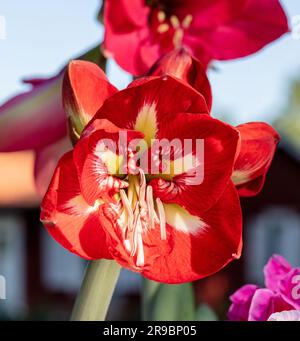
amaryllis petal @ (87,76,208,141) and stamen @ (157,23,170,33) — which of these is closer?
amaryllis petal @ (87,76,208,141)

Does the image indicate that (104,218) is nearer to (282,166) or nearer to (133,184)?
(133,184)

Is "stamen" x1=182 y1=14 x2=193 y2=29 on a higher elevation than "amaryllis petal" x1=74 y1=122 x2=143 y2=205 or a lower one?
higher

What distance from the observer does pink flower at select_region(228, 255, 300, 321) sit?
42 centimetres

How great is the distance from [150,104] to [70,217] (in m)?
0.06

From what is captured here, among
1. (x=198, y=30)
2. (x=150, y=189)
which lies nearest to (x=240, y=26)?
(x=198, y=30)

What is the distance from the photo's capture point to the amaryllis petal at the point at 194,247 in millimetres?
367

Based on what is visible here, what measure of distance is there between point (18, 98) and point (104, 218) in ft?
0.32

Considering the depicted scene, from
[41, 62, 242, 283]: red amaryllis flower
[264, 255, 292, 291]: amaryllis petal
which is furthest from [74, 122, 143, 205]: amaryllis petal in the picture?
[264, 255, 292, 291]: amaryllis petal

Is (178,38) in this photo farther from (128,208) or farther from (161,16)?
(128,208)

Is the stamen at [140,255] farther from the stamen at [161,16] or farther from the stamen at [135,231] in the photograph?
the stamen at [161,16]

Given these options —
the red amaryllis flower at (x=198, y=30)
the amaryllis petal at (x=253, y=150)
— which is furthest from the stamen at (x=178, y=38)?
the amaryllis petal at (x=253, y=150)

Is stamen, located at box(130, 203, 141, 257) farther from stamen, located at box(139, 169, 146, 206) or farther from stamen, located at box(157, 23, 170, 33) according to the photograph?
stamen, located at box(157, 23, 170, 33)

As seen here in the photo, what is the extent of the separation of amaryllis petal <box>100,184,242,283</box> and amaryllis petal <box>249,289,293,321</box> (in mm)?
55

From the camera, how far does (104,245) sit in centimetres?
37
